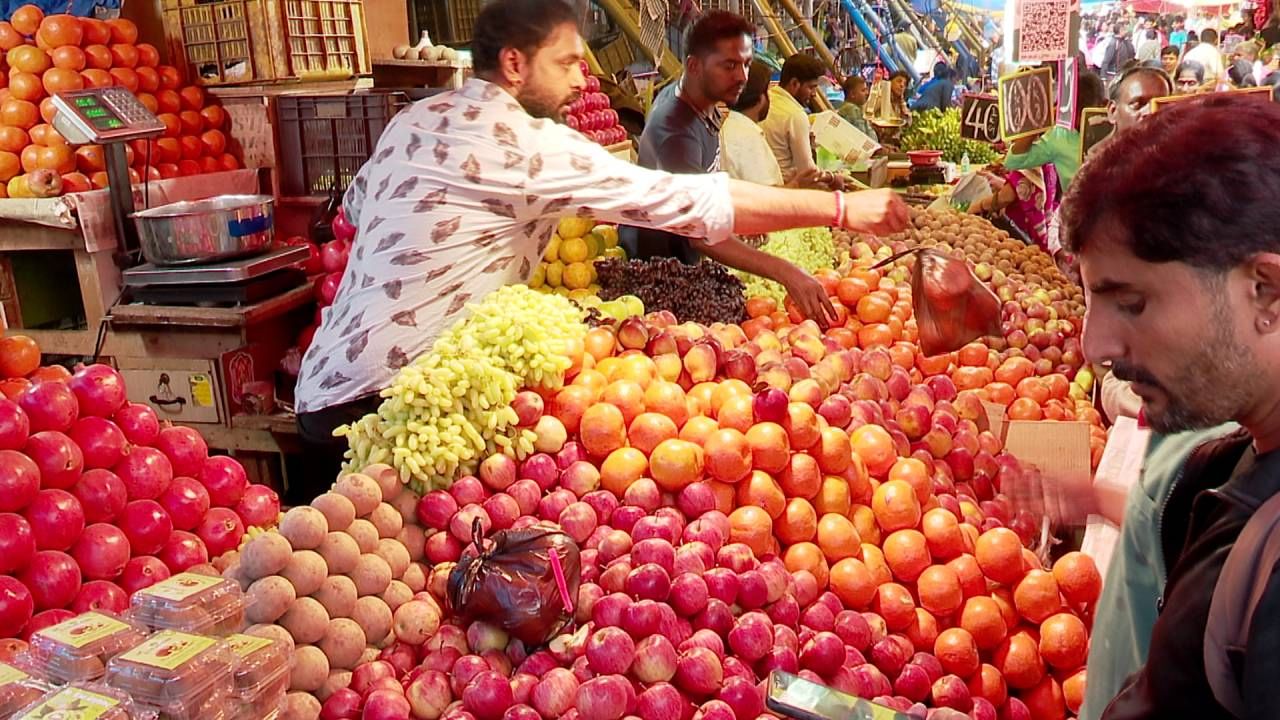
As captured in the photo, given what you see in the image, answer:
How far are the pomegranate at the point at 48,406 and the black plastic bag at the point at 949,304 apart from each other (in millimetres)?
1925

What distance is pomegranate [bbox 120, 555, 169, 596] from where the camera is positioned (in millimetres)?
2014

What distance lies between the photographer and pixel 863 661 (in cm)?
188

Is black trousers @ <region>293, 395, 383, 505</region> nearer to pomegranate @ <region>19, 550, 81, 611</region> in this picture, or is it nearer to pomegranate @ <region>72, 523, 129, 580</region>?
pomegranate @ <region>72, 523, 129, 580</region>

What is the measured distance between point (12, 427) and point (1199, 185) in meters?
2.07

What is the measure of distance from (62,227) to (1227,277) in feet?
14.6

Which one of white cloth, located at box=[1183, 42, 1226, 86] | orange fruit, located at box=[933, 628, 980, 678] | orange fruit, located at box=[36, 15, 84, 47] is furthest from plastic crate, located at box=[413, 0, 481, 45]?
white cloth, located at box=[1183, 42, 1226, 86]

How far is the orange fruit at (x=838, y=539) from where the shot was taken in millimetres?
2055

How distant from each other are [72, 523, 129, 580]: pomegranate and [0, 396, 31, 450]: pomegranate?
0.22 m

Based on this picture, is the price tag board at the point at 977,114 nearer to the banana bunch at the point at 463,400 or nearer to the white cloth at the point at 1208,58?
the banana bunch at the point at 463,400

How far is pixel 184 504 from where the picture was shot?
86.9 inches

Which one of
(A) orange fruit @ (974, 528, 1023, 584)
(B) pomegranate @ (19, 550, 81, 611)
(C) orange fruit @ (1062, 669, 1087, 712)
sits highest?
(B) pomegranate @ (19, 550, 81, 611)

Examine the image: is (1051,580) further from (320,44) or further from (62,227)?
(320,44)

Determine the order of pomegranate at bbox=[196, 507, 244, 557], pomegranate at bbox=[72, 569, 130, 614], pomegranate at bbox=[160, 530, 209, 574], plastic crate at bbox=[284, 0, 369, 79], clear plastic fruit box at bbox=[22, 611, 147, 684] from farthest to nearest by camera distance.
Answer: plastic crate at bbox=[284, 0, 369, 79]
pomegranate at bbox=[196, 507, 244, 557]
pomegranate at bbox=[160, 530, 209, 574]
pomegranate at bbox=[72, 569, 130, 614]
clear plastic fruit box at bbox=[22, 611, 147, 684]

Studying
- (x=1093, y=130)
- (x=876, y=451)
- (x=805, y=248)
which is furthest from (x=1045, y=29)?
(x=876, y=451)
